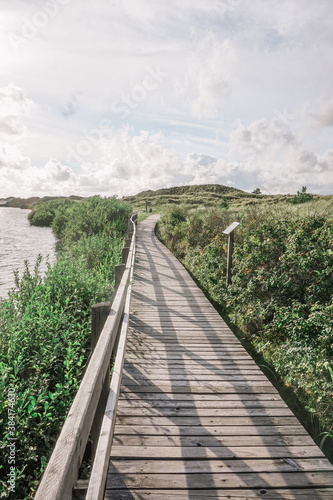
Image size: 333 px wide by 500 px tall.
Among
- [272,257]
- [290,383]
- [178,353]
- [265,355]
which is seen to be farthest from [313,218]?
[178,353]

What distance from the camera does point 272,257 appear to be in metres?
6.66

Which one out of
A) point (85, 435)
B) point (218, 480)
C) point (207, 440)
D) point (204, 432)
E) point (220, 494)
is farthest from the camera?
point (204, 432)

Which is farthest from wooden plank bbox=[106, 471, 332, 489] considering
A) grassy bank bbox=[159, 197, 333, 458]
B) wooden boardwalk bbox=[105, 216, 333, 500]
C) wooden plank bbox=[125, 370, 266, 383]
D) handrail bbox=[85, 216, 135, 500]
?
wooden plank bbox=[125, 370, 266, 383]

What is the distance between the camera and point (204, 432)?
3.09 meters

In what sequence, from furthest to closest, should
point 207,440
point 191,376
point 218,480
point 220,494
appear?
point 191,376 < point 207,440 < point 218,480 < point 220,494

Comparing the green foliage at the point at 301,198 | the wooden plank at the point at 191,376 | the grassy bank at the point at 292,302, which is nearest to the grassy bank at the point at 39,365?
the wooden plank at the point at 191,376

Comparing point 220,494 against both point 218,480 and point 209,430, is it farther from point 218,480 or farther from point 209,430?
point 209,430

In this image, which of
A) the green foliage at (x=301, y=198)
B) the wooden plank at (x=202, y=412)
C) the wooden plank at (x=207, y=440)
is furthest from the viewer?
the green foliage at (x=301, y=198)

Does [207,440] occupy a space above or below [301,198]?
below

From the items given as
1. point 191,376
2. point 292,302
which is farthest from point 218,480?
point 292,302

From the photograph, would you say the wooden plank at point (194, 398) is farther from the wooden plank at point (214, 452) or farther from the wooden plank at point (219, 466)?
the wooden plank at point (219, 466)

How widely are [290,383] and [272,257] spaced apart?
9.26 ft

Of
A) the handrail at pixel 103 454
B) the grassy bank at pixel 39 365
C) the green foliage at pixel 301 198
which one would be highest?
the green foliage at pixel 301 198

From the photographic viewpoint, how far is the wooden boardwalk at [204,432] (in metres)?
2.49
